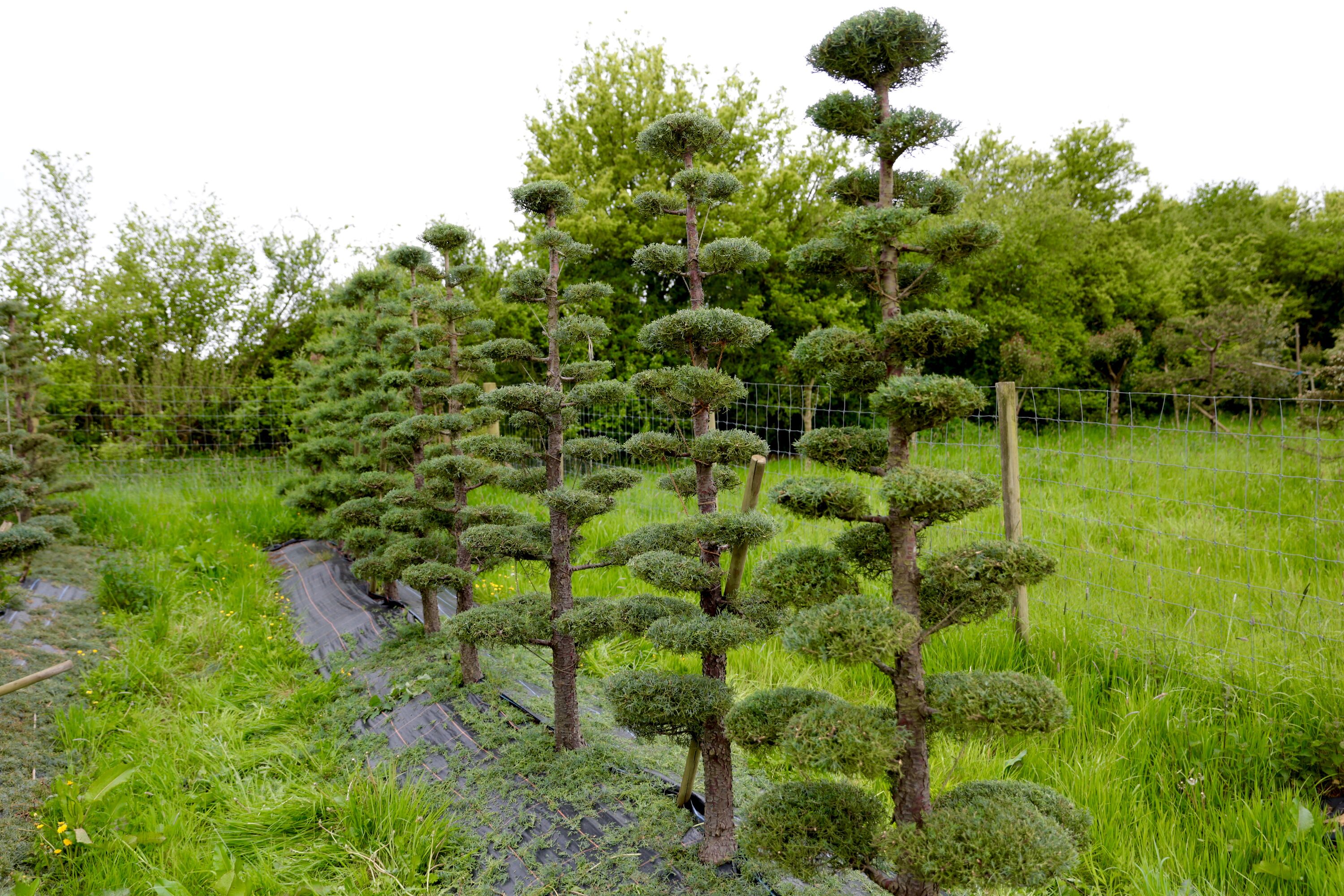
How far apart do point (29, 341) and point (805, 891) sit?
7806 mm

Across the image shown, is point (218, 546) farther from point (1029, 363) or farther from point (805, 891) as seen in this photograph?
point (1029, 363)

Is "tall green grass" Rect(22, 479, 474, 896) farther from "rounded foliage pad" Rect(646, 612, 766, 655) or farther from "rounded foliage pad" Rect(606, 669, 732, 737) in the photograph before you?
"rounded foliage pad" Rect(646, 612, 766, 655)

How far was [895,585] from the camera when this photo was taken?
193cm

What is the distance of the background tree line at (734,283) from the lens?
10.6 metres

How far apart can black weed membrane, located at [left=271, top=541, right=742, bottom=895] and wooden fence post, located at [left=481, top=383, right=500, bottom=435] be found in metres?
1.53

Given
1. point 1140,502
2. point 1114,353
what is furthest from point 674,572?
point 1114,353

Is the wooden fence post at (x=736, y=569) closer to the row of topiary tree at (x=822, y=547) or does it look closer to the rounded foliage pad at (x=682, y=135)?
the row of topiary tree at (x=822, y=547)

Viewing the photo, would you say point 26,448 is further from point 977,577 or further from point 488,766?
point 977,577

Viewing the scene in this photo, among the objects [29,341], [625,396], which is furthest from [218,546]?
[625,396]

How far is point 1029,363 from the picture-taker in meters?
10.9

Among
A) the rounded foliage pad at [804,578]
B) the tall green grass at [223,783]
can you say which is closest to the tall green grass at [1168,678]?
the rounded foliage pad at [804,578]

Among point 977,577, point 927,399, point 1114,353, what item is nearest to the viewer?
point 927,399

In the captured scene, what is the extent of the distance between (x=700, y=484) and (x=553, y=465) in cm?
106

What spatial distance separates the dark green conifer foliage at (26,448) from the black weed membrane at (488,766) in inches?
87.4
